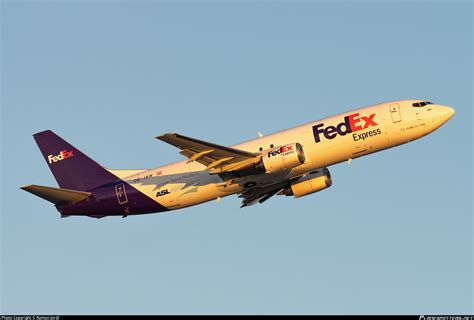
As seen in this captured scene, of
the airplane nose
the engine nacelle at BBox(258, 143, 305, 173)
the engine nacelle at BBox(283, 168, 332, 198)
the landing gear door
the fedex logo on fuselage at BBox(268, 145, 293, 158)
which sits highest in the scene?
the landing gear door

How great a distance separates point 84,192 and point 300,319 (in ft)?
77.3

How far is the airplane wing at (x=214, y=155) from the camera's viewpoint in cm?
4988

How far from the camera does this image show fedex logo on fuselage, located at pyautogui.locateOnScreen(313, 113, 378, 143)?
51.9 metres

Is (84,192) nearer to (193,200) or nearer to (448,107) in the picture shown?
(193,200)

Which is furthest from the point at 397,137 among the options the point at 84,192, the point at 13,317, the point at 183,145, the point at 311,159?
the point at 13,317

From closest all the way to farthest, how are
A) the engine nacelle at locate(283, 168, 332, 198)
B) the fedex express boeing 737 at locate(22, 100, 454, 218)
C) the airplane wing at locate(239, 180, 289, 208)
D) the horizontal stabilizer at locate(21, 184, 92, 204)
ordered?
1. the fedex express boeing 737 at locate(22, 100, 454, 218)
2. the horizontal stabilizer at locate(21, 184, 92, 204)
3. the engine nacelle at locate(283, 168, 332, 198)
4. the airplane wing at locate(239, 180, 289, 208)

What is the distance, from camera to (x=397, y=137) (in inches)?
2048

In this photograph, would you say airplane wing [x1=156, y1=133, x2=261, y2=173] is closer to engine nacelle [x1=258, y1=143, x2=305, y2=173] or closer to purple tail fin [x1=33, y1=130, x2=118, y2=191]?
engine nacelle [x1=258, y1=143, x2=305, y2=173]

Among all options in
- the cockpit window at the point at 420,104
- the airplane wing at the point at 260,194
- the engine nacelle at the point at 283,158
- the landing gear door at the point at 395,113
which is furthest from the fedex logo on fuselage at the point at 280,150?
the cockpit window at the point at 420,104

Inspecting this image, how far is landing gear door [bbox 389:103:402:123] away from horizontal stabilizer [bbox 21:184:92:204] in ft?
72.2

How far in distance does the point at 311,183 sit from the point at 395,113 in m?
7.98

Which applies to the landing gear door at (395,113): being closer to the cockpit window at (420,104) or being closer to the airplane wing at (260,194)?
the cockpit window at (420,104)

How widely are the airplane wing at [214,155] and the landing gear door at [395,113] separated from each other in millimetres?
9071

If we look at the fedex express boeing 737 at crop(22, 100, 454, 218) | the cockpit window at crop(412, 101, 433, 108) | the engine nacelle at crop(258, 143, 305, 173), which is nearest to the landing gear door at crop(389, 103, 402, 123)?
the fedex express boeing 737 at crop(22, 100, 454, 218)
